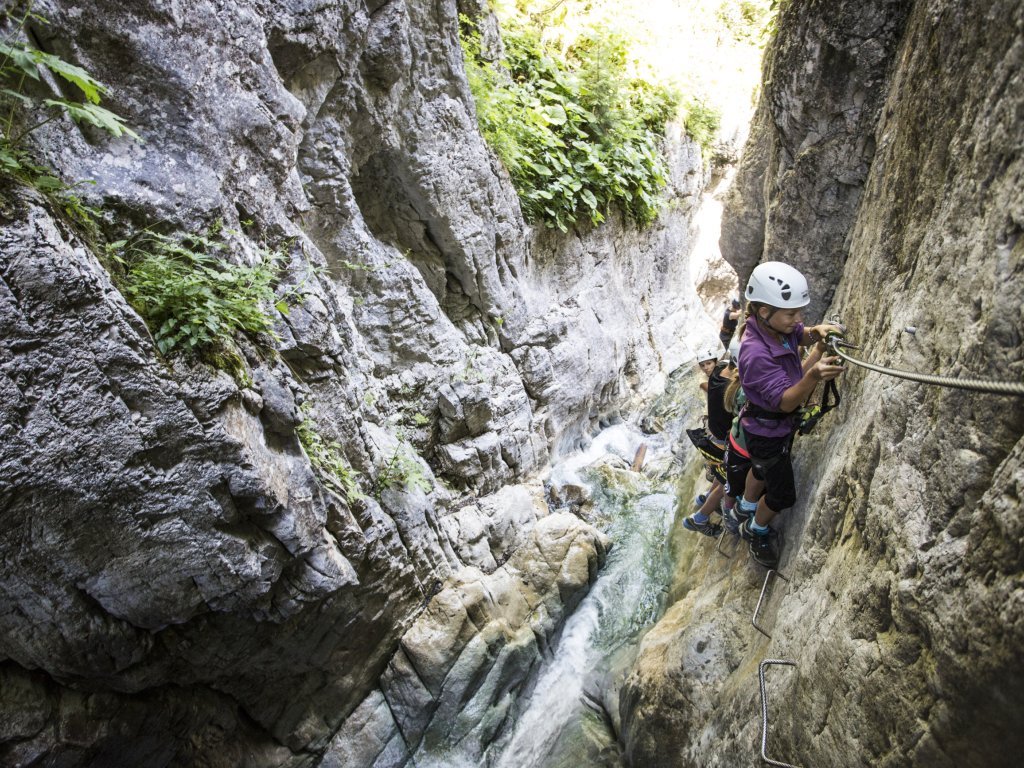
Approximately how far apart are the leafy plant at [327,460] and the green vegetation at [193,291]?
107 centimetres

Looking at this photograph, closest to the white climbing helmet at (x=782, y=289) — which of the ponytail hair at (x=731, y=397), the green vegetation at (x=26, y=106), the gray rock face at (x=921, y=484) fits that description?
the gray rock face at (x=921, y=484)

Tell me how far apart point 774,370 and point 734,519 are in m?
2.40

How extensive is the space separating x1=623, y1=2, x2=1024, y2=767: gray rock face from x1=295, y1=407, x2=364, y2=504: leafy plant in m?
4.07

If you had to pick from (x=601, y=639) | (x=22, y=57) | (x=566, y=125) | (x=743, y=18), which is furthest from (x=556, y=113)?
(x=743, y=18)

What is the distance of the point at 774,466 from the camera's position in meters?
4.85

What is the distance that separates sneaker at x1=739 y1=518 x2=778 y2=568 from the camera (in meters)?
5.32

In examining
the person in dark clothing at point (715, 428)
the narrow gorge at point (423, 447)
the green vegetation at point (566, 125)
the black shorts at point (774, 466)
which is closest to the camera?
the narrow gorge at point (423, 447)

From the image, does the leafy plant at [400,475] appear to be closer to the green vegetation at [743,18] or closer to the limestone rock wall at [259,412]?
the limestone rock wall at [259,412]

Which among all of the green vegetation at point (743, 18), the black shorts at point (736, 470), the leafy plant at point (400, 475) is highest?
the green vegetation at point (743, 18)

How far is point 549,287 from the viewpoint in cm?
1170

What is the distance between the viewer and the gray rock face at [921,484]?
2.38 m

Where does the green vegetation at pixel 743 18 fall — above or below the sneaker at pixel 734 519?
above

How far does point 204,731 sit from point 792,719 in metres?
5.25

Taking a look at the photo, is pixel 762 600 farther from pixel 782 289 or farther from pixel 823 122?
pixel 823 122
